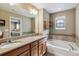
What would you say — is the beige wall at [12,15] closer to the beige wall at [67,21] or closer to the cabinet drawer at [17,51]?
the cabinet drawer at [17,51]

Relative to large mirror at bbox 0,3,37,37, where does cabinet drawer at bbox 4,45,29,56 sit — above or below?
below

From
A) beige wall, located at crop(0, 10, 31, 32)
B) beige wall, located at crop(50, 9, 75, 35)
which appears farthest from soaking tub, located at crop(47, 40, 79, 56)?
beige wall, located at crop(0, 10, 31, 32)

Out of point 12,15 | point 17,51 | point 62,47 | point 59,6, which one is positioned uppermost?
point 59,6

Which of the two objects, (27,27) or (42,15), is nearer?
(27,27)

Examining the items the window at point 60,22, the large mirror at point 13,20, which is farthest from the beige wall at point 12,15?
the window at point 60,22

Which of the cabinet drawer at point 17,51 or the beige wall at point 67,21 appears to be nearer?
the cabinet drawer at point 17,51

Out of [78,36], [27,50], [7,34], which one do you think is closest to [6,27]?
[7,34]

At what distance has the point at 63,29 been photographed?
2861mm

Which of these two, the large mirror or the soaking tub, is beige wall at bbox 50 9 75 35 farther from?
the large mirror

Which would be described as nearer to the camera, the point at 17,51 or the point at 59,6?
the point at 17,51

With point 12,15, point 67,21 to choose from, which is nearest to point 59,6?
point 67,21

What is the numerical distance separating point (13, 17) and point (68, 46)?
2161 mm

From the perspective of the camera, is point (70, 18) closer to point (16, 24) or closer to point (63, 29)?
point (63, 29)

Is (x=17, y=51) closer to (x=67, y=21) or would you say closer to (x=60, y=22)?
(x=60, y=22)
